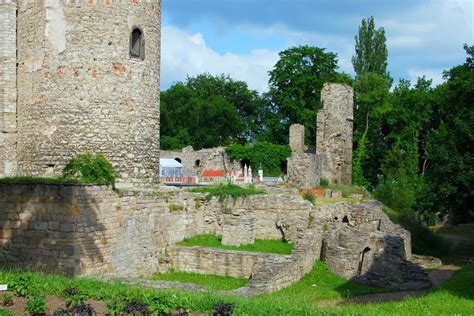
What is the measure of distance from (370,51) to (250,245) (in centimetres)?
4825

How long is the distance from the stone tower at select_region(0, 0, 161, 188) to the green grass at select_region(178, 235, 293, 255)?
2.41 metres

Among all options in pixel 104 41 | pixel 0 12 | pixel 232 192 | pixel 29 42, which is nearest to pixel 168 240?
pixel 232 192

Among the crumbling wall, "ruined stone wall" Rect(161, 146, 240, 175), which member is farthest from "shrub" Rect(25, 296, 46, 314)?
"ruined stone wall" Rect(161, 146, 240, 175)

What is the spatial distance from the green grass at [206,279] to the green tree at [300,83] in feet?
109

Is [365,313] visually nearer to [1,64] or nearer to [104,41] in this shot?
[104,41]

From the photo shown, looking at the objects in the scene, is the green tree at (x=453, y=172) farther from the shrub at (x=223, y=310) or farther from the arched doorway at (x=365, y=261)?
the shrub at (x=223, y=310)

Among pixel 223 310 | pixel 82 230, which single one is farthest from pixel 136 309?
pixel 82 230

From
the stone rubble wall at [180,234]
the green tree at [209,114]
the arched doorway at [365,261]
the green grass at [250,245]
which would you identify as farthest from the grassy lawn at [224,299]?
the green tree at [209,114]

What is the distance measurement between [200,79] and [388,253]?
5930 cm

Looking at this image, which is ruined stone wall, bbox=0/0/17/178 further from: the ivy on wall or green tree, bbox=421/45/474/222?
the ivy on wall

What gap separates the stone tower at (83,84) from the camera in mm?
17984

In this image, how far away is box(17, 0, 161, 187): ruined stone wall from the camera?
1798 centimetres

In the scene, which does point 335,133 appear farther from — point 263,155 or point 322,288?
point 322,288

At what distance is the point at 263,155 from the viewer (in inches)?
1548
